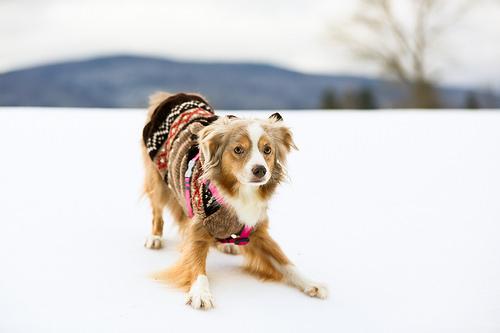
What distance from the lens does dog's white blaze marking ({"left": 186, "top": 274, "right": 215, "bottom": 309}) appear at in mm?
2279

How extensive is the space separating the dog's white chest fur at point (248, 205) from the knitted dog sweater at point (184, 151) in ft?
0.12

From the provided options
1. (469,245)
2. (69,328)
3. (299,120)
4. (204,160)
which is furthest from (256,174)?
(299,120)

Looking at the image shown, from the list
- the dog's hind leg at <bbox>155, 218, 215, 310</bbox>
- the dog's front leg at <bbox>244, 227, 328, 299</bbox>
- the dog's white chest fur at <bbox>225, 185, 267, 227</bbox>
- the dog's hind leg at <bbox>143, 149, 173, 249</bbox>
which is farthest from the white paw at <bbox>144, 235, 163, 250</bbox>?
the dog's white chest fur at <bbox>225, 185, 267, 227</bbox>

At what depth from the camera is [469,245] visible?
123 inches

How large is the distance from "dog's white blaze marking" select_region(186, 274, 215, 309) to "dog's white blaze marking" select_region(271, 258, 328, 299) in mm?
435

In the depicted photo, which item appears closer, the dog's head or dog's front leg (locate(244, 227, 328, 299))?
the dog's head

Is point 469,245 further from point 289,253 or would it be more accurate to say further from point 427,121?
point 427,121

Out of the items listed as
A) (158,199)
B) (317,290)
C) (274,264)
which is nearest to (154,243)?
(158,199)

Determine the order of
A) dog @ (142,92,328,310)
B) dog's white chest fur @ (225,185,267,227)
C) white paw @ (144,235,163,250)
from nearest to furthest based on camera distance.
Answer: dog @ (142,92,328,310), dog's white chest fur @ (225,185,267,227), white paw @ (144,235,163,250)

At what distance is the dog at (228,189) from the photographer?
2.38m

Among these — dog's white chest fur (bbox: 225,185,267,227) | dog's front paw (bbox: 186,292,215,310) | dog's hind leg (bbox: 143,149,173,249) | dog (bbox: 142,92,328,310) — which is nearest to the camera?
dog's front paw (bbox: 186,292,215,310)

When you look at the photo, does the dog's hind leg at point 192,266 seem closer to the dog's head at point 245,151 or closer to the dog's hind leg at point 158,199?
the dog's head at point 245,151

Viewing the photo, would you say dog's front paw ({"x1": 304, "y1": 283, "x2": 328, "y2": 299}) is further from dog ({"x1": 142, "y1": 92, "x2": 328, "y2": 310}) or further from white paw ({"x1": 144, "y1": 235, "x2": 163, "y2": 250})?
white paw ({"x1": 144, "y1": 235, "x2": 163, "y2": 250})

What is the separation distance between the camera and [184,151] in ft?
9.30
